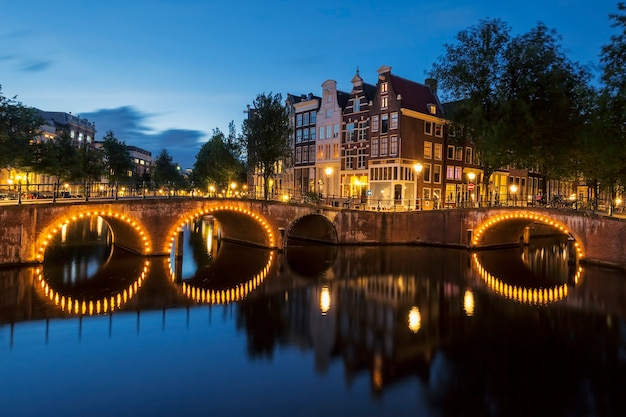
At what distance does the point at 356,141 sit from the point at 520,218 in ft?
71.6

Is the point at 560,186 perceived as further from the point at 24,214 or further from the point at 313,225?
the point at 24,214

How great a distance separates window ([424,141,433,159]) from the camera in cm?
5194

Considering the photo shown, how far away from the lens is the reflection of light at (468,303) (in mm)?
21125

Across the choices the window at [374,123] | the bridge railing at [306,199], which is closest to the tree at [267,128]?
the bridge railing at [306,199]

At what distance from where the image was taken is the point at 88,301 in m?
21.5

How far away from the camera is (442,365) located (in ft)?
47.4

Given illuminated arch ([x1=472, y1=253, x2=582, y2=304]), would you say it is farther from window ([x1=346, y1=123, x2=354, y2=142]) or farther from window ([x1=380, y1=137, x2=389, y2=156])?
window ([x1=346, y1=123, x2=354, y2=142])

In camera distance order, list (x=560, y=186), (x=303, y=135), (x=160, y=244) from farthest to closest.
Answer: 1. (x=560, y=186)
2. (x=303, y=135)
3. (x=160, y=244)

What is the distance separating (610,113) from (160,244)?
30.6 m

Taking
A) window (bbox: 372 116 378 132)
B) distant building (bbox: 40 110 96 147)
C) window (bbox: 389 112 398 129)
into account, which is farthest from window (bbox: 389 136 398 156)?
distant building (bbox: 40 110 96 147)

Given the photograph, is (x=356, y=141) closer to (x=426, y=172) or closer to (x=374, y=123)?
(x=374, y=123)

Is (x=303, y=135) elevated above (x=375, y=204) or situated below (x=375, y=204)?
above

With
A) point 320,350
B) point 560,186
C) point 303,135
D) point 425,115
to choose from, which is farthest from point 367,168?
point 560,186

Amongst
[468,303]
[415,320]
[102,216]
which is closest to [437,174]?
[468,303]
